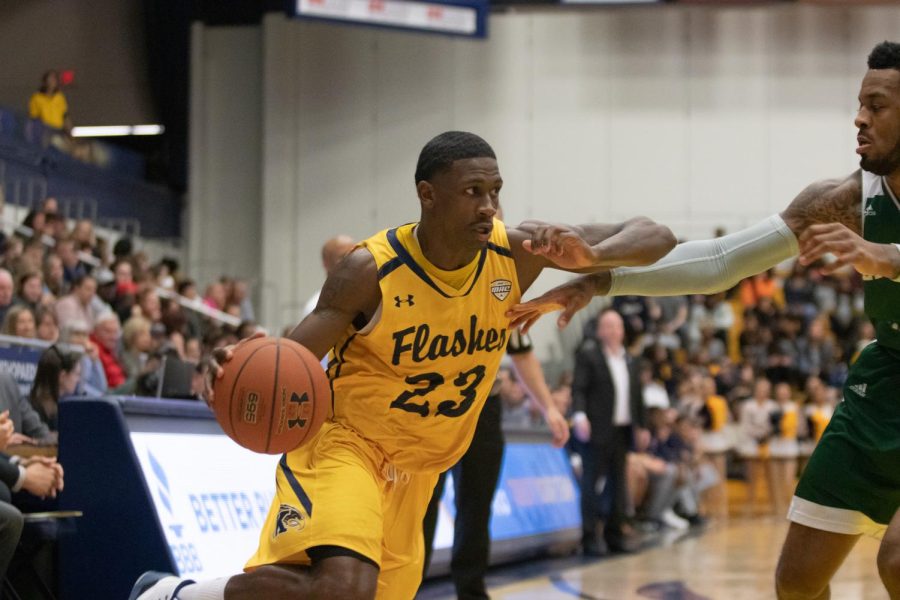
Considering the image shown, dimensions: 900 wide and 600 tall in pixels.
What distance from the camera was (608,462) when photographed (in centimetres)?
1191

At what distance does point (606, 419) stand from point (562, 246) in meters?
7.76

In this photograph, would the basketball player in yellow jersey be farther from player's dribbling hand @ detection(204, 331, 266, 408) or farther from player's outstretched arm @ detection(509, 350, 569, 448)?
player's outstretched arm @ detection(509, 350, 569, 448)

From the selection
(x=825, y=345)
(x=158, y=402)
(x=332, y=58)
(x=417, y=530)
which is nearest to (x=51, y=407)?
(x=158, y=402)

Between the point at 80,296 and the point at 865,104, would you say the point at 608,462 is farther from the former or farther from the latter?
the point at 865,104

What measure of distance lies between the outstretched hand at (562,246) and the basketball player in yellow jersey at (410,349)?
0.05 ft

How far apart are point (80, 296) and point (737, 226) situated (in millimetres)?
14101

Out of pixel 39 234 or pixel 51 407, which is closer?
pixel 51 407

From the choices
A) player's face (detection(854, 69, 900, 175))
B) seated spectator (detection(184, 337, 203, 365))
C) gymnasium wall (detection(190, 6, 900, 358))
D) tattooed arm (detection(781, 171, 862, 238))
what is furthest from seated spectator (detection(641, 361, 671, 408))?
player's face (detection(854, 69, 900, 175))

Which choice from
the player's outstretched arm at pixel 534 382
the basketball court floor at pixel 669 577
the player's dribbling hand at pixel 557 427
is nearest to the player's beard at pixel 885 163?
the player's outstretched arm at pixel 534 382

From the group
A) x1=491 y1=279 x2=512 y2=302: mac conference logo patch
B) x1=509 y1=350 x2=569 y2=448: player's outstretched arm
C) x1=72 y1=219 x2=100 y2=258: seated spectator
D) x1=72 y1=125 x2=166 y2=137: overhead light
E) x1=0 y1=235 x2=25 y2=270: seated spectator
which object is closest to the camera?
x1=491 y1=279 x2=512 y2=302: mac conference logo patch

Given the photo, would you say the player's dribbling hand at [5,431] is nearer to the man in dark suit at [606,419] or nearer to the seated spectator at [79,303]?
the seated spectator at [79,303]

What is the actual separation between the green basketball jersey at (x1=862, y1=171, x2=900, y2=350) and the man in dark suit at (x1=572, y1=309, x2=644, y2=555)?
7.06m

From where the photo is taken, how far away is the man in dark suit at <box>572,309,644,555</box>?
11586 mm

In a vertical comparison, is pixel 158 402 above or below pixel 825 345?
above
